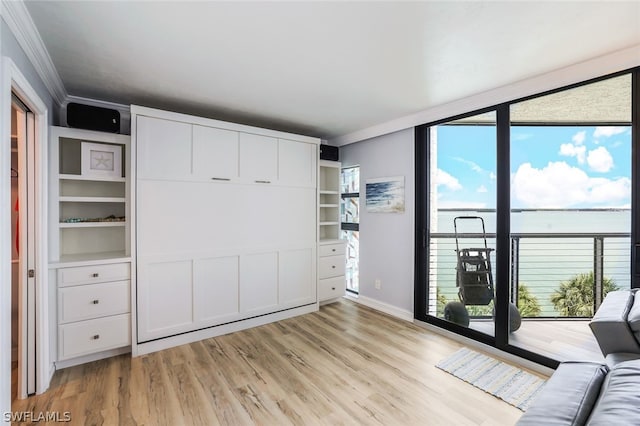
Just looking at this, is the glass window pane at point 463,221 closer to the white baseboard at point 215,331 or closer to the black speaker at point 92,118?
the white baseboard at point 215,331

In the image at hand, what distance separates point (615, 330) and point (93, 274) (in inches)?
133

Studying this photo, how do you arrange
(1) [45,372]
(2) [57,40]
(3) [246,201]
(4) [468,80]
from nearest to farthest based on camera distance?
(2) [57,40], (1) [45,372], (4) [468,80], (3) [246,201]

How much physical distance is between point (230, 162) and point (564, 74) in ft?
9.78

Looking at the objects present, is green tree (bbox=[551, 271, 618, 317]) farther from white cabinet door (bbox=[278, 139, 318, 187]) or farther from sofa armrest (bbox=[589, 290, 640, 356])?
white cabinet door (bbox=[278, 139, 318, 187])

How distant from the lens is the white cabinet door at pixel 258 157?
3.23m

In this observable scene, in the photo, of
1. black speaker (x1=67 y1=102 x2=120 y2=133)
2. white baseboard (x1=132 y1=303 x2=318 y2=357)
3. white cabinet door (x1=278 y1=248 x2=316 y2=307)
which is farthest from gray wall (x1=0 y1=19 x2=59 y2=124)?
white cabinet door (x1=278 y1=248 x2=316 y2=307)

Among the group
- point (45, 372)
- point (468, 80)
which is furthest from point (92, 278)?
point (468, 80)

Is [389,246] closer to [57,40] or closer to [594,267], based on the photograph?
[594,267]

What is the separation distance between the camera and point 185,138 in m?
2.87

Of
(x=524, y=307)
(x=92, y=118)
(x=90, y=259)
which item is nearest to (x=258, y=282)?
(x=90, y=259)

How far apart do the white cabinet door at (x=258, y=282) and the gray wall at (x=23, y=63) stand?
2.11 metres

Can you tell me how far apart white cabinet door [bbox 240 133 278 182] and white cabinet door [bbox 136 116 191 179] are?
0.57 metres

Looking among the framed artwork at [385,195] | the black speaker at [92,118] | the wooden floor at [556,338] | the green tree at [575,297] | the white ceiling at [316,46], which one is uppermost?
the white ceiling at [316,46]

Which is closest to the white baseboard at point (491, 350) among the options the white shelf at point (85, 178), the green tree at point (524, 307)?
the green tree at point (524, 307)
